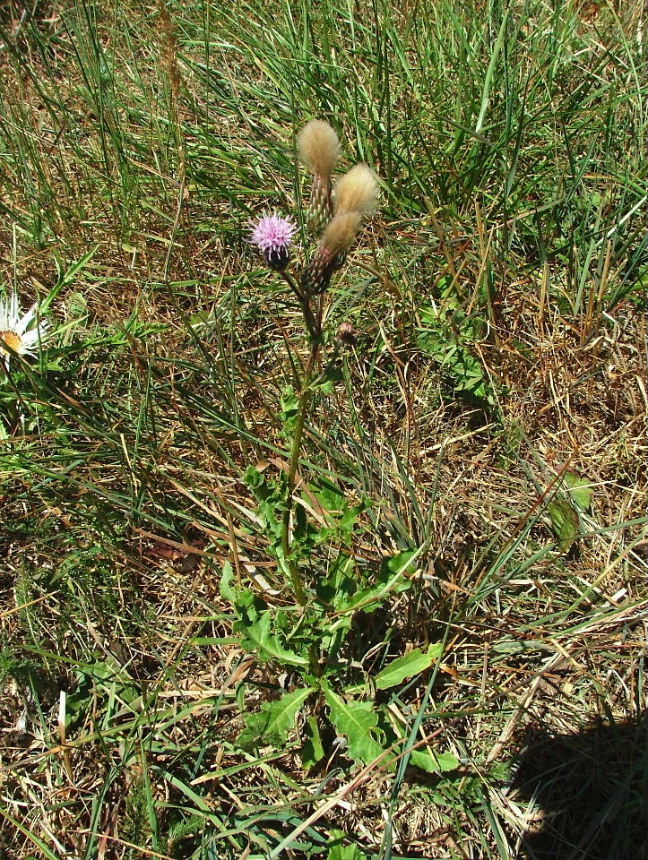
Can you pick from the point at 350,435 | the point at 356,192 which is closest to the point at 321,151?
the point at 356,192

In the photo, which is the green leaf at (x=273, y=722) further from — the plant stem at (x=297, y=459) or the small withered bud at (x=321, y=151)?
the small withered bud at (x=321, y=151)

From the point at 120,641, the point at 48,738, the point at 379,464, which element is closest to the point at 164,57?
the point at 379,464

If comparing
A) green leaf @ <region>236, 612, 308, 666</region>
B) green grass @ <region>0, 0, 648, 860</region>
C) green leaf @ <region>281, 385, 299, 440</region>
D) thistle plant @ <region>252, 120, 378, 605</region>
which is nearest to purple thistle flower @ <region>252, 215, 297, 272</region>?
thistle plant @ <region>252, 120, 378, 605</region>

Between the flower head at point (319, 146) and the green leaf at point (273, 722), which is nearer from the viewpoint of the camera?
the flower head at point (319, 146)

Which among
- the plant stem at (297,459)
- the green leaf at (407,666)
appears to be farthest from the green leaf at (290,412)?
the green leaf at (407,666)

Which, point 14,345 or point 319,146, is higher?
point 319,146

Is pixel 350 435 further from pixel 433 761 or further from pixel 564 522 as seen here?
pixel 433 761
